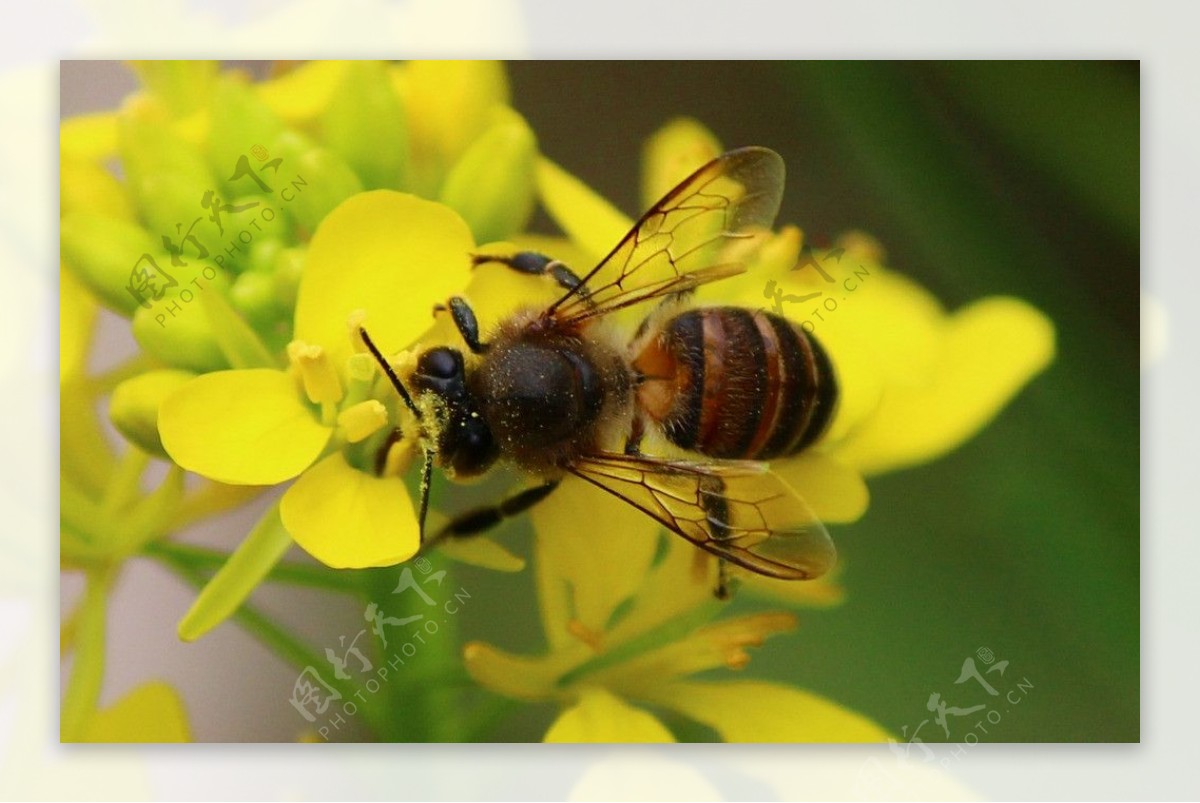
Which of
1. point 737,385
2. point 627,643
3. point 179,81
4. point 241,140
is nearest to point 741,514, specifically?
point 737,385

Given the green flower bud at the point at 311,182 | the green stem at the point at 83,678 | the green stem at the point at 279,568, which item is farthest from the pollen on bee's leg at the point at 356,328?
the green stem at the point at 83,678

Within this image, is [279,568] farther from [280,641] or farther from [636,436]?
[636,436]

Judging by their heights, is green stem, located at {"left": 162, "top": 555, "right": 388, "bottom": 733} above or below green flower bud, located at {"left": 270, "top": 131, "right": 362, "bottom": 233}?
below

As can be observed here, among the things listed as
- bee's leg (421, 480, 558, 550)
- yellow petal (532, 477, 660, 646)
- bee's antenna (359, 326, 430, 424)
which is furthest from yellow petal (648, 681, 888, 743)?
bee's antenna (359, 326, 430, 424)

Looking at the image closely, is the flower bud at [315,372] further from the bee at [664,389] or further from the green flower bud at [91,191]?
the green flower bud at [91,191]

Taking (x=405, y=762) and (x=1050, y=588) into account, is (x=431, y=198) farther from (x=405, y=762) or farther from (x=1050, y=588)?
(x=1050, y=588)

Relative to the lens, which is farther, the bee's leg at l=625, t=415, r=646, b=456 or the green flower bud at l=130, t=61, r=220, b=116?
the green flower bud at l=130, t=61, r=220, b=116

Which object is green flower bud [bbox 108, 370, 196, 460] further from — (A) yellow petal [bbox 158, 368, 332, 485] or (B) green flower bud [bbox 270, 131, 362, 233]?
(B) green flower bud [bbox 270, 131, 362, 233]
